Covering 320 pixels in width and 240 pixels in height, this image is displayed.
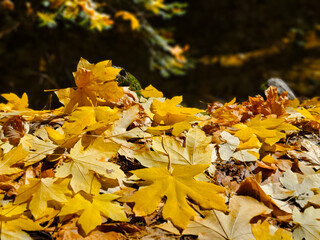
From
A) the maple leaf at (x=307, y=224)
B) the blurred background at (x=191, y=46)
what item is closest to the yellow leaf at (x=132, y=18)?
the blurred background at (x=191, y=46)

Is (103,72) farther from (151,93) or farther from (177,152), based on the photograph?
(177,152)

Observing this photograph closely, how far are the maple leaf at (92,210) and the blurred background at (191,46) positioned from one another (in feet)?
9.19

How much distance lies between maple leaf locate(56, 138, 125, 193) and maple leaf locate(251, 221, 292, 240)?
33cm

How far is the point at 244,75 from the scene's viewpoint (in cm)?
663

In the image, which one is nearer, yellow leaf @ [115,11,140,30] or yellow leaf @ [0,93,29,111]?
yellow leaf @ [0,93,29,111]

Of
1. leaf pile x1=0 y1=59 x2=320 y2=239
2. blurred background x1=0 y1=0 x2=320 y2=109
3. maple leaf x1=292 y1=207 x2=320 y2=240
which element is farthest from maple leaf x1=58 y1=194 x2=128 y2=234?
blurred background x1=0 y1=0 x2=320 y2=109

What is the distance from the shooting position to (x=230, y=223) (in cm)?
58

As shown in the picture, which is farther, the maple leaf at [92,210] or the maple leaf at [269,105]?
the maple leaf at [269,105]

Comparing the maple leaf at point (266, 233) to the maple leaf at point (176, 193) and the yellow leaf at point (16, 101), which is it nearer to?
the maple leaf at point (176, 193)

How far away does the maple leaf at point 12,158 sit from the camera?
662 mm

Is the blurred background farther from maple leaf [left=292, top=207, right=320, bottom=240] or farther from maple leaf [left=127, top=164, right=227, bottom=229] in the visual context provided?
maple leaf [left=292, top=207, right=320, bottom=240]

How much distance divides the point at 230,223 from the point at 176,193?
14 centimetres

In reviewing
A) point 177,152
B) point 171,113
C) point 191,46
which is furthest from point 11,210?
point 191,46

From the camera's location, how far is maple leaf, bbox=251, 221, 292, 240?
563 mm
